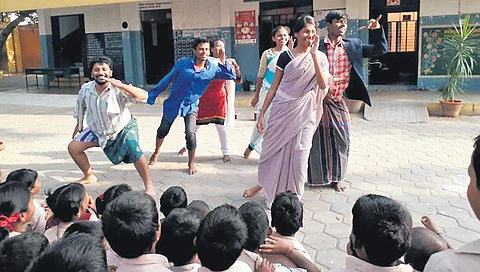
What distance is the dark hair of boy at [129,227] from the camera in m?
1.86

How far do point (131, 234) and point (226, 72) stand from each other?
3692 millimetres

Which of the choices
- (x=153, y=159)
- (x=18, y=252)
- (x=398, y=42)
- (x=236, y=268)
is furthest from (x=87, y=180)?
(x=398, y=42)

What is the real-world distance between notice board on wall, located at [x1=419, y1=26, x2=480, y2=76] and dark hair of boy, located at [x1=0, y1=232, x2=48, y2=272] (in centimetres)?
1057

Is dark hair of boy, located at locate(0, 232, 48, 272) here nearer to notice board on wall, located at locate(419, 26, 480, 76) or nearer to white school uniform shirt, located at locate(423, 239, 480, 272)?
white school uniform shirt, located at locate(423, 239, 480, 272)

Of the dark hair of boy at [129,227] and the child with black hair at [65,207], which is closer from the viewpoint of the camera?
the dark hair of boy at [129,227]

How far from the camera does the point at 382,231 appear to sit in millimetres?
1790

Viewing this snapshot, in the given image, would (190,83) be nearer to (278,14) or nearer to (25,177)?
(25,177)

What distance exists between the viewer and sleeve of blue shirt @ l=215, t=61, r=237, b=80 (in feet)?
17.6

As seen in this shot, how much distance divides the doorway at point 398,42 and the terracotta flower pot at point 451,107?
3.21 m

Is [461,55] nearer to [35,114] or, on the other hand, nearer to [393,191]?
[393,191]

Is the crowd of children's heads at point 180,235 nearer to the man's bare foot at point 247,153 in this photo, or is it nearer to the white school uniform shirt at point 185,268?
the white school uniform shirt at point 185,268

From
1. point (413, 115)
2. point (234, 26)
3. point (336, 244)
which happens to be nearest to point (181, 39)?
point (234, 26)

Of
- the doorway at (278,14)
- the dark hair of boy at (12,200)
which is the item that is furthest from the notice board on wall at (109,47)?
the dark hair of boy at (12,200)

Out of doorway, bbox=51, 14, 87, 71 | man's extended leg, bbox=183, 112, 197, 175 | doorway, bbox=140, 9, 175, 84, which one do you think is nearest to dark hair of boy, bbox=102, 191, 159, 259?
man's extended leg, bbox=183, 112, 197, 175
